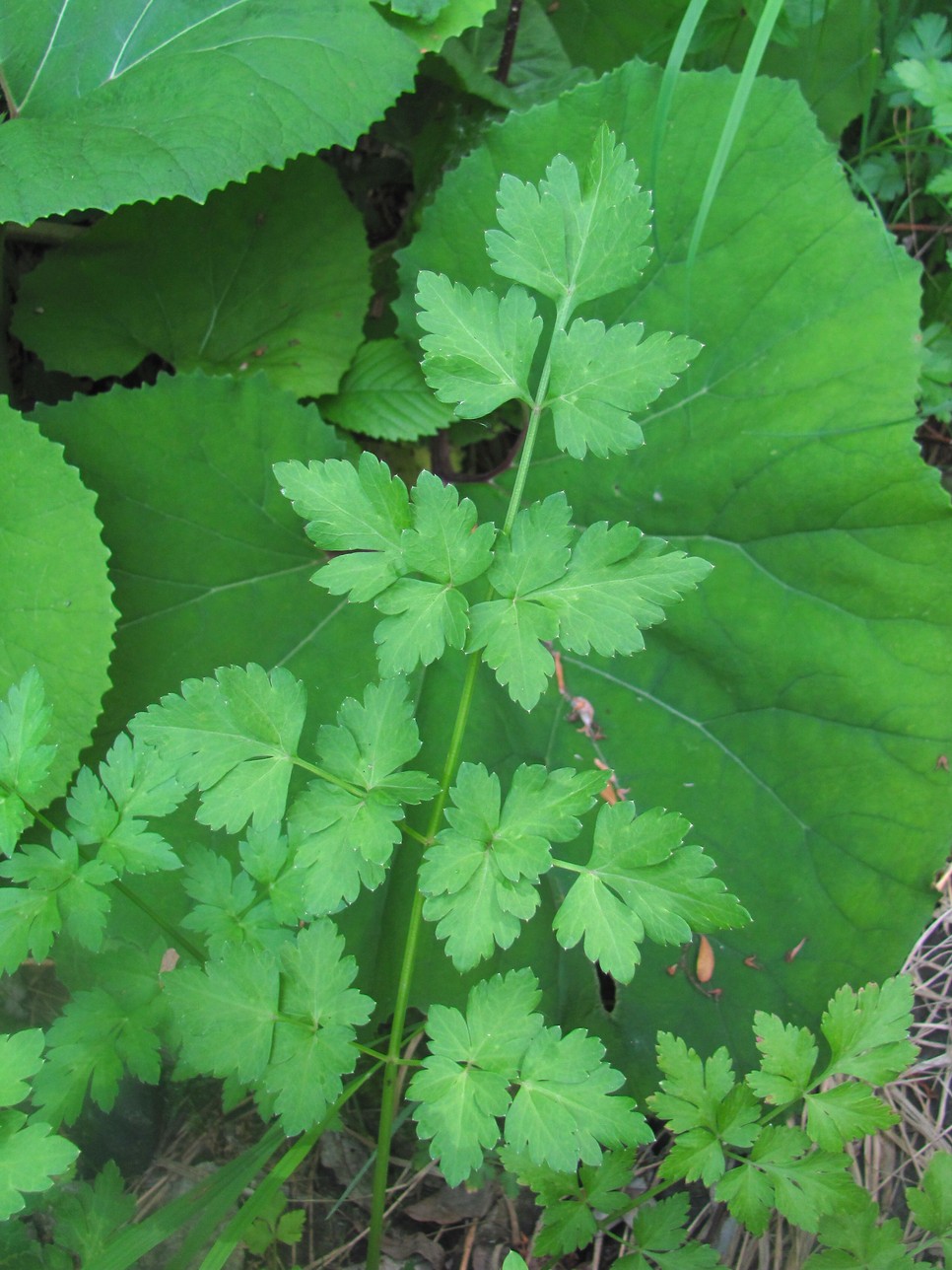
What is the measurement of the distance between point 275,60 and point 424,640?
903 mm

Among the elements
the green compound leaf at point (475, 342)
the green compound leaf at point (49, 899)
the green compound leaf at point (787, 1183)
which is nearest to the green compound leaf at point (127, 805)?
A: the green compound leaf at point (49, 899)

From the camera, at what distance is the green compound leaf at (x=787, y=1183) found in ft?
3.74

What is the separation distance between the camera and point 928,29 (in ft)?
5.91

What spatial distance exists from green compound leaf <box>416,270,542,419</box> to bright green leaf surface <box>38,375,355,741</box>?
1.72 ft

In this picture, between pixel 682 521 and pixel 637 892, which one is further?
pixel 682 521

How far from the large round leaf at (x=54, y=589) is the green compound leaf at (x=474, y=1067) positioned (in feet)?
2.11

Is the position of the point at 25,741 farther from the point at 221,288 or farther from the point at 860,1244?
the point at 860,1244

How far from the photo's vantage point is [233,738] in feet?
3.41

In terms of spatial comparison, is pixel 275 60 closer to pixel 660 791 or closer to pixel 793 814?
pixel 660 791

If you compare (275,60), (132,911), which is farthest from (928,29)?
(132,911)

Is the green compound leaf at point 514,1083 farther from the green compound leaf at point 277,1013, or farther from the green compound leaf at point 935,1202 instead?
the green compound leaf at point 935,1202

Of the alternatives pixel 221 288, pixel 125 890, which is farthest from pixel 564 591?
pixel 221 288

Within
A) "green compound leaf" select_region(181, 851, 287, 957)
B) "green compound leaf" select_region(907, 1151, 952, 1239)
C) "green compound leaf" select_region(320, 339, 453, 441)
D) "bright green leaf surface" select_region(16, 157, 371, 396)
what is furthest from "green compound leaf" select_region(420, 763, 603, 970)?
"bright green leaf surface" select_region(16, 157, 371, 396)

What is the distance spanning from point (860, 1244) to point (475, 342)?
3.89 ft
